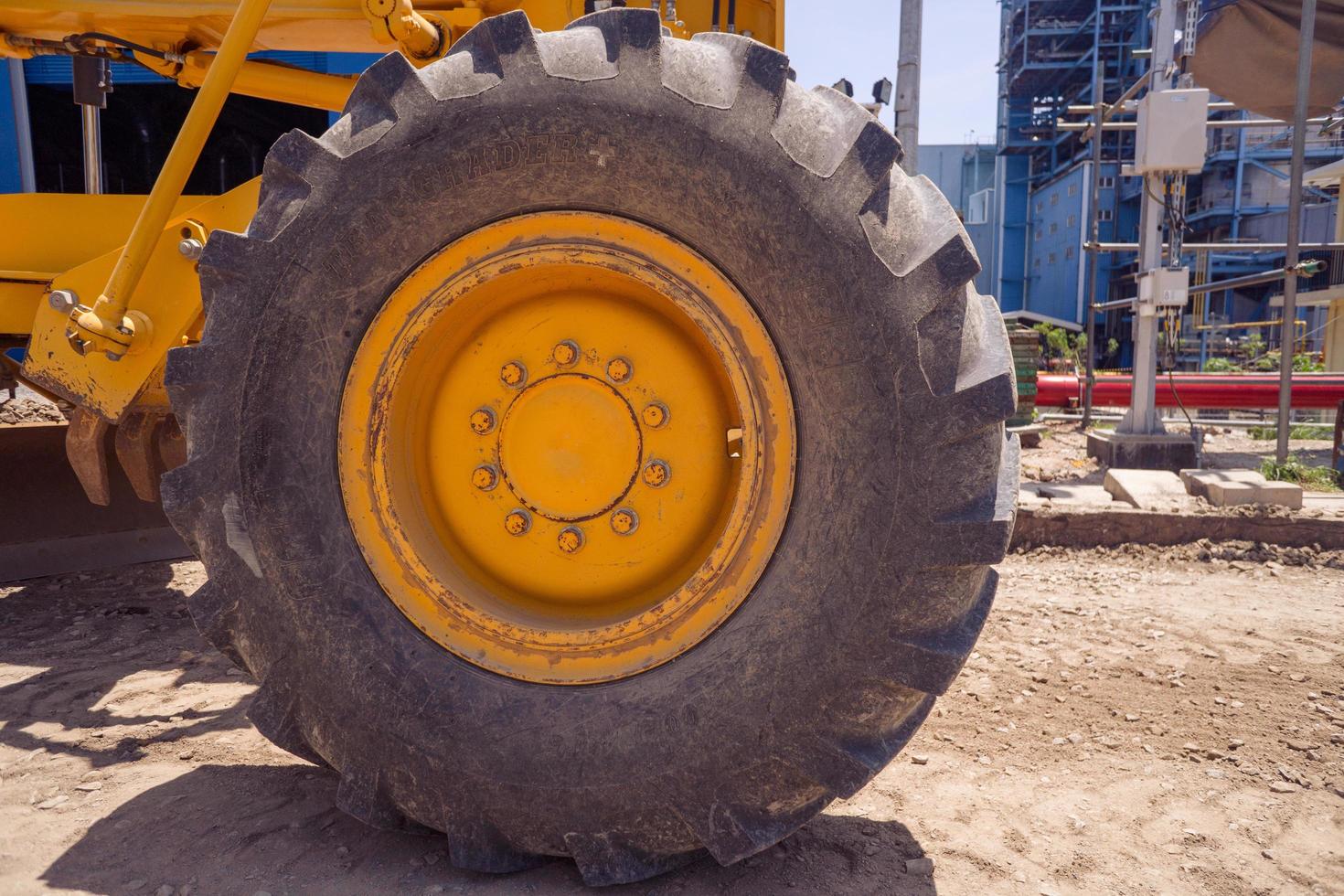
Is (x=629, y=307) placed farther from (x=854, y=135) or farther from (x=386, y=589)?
(x=386, y=589)

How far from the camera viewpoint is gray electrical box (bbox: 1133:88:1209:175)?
6.48 metres

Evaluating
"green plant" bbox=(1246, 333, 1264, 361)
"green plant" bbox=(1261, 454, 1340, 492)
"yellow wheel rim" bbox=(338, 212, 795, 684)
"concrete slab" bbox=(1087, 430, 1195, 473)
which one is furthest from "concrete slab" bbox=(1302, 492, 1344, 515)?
"green plant" bbox=(1246, 333, 1264, 361)

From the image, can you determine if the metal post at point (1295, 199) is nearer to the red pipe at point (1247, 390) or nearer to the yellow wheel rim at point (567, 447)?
the red pipe at point (1247, 390)

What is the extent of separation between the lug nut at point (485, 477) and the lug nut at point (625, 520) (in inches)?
10.1

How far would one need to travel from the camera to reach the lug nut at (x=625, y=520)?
1.71m

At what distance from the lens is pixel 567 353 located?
1.75 metres

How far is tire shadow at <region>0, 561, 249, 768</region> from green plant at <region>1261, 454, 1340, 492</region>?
649 cm

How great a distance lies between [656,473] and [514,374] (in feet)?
1.16

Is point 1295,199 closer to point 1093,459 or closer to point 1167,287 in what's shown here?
point 1167,287

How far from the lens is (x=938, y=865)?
1.82 metres

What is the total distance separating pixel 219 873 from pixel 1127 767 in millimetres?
2181

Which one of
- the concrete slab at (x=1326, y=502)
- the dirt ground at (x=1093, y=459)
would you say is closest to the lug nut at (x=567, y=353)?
the concrete slab at (x=1326, y=502)

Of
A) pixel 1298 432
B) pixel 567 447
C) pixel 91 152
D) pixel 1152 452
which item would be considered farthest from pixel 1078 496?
pixel 1298 432

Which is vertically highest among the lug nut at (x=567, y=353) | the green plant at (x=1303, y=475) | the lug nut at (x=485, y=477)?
the lug nut at (x=567, y=353)
